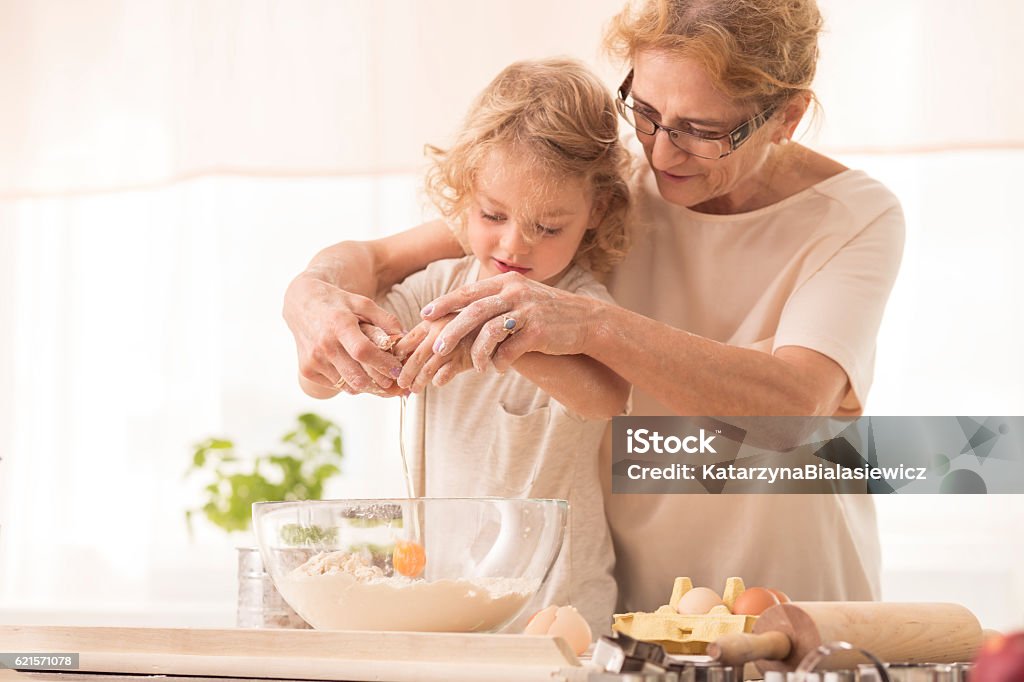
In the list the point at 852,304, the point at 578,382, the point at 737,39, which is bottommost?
the point at 578,382

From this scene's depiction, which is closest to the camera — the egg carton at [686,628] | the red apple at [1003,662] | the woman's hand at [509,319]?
the red apple at [1003,662]

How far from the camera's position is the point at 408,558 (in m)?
0.89

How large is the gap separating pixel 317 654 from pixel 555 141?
25.7 inches

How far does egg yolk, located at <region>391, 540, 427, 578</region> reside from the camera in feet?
2.93

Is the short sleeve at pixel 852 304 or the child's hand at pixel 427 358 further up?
the short sleeve at pixel 852 304

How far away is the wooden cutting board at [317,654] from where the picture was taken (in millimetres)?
772

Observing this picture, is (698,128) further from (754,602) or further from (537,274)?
(754,602)

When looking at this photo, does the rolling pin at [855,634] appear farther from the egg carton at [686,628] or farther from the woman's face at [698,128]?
the woman's face at [698,128]

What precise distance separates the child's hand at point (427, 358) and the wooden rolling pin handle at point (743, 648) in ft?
1.49

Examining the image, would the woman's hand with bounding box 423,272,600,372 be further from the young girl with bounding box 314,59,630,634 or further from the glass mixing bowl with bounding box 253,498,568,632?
the glass mixing bowl with bounding box 253,498,568,632

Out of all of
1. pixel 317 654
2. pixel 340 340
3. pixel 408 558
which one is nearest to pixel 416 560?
pixel 408 558

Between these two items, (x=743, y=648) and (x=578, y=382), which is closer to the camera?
(x=743, y=648)

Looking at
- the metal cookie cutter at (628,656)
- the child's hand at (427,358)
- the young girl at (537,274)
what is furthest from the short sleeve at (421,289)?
the metal cookie cutter at (628,656)

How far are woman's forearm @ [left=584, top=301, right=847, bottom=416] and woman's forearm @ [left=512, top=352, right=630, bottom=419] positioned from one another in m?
0.03
